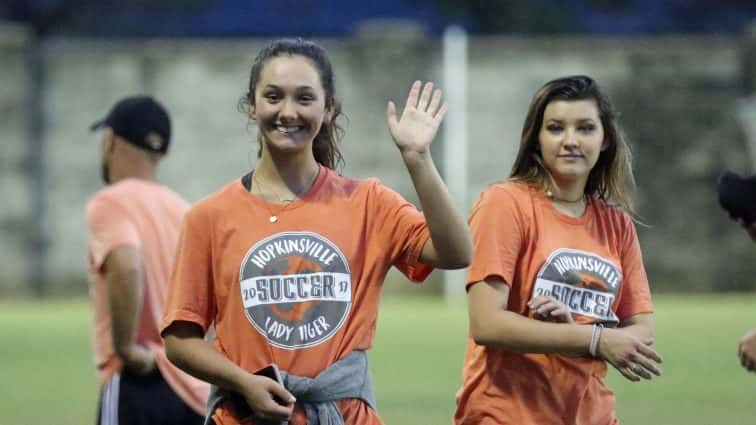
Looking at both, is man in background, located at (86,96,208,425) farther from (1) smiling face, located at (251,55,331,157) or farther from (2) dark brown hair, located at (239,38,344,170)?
(1) smiling face, located at (251,55,331,157)

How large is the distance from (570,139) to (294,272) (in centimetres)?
128

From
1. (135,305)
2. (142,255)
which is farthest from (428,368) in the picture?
(135,305)

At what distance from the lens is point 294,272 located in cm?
460

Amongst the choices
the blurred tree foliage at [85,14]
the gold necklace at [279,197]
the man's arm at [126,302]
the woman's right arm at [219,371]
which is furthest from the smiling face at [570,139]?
the blurred tree foliage at [85,14]

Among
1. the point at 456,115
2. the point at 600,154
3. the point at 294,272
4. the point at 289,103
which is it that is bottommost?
the point at 294,272

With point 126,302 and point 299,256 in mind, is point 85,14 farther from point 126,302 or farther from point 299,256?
point 299,256

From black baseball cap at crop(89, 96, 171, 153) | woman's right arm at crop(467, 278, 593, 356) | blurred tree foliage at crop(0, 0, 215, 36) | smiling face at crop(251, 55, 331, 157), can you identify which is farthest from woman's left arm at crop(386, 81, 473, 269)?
blurred tree foliage at crop(0, 0, 215, 36)

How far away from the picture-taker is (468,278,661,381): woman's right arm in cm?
499

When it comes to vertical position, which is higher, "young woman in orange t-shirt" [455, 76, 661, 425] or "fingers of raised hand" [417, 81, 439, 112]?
"fingers of raised hand" [417, 81, 439, 112]

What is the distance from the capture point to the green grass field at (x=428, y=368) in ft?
36.1

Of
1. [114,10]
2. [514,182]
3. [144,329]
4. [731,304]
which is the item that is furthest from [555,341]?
[114,10]

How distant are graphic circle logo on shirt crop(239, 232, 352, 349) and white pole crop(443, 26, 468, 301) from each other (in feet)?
57.8

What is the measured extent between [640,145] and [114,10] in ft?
49.5

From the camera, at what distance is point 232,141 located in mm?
22469
